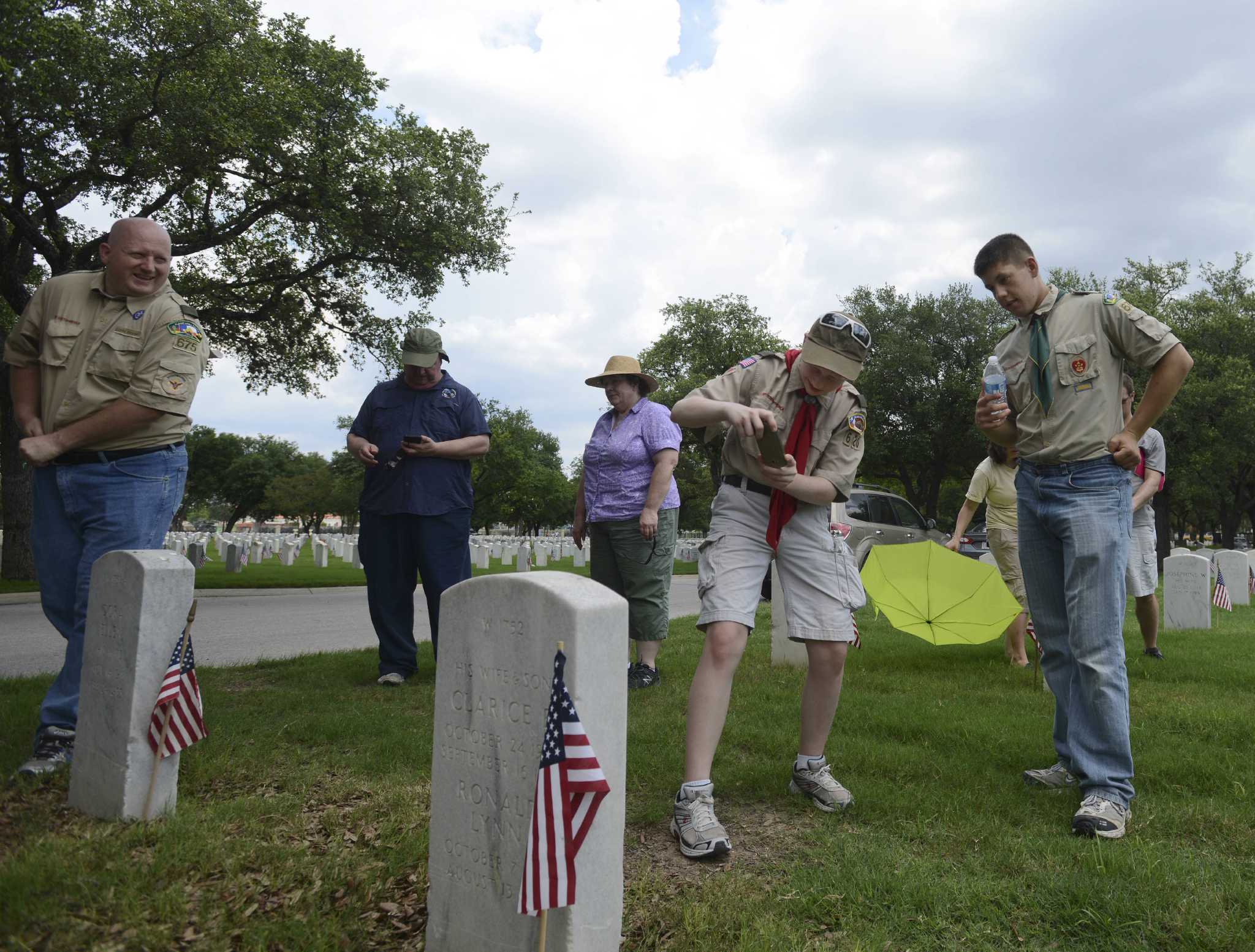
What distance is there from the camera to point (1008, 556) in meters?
7.50

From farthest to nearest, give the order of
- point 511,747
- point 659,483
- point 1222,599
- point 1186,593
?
1. point 1222,599
2. point 1186,593
3. point 659,483
4. point 511,747

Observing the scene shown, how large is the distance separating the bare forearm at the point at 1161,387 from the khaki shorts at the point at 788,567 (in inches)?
49.3

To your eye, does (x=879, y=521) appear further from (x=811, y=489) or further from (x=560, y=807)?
(x=560, y=807)

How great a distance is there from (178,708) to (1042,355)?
3726 mm

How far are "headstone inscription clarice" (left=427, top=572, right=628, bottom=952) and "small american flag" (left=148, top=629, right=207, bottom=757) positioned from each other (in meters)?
1.31

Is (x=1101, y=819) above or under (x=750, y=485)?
under

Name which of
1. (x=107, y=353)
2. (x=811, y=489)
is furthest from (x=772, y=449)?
(x=107, y=353)

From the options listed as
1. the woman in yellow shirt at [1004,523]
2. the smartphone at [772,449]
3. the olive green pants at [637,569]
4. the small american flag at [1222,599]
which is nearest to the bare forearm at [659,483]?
the olive green pants at [637,569]

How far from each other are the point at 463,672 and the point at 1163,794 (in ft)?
10.3

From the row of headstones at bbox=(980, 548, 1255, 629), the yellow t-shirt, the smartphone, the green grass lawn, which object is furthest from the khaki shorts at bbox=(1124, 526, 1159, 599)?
the green grass lawn

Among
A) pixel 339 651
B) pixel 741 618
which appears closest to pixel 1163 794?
pixel 741 618

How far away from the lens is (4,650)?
24.6 ft

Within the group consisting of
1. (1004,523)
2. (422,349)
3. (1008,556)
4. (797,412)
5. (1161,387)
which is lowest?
(1008,556)

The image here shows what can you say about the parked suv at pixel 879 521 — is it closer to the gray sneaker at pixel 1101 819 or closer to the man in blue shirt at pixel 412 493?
the man in blue shirt at pixel 412 493
